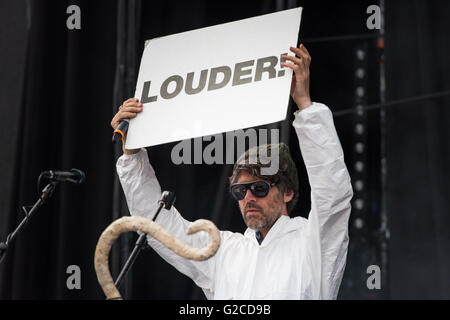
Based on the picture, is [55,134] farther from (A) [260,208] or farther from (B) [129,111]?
(A) [260,208]

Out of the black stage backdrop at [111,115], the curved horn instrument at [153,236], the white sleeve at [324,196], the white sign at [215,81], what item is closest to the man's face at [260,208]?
the white sleeve at [324,196]

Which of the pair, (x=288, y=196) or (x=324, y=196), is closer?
(x=324, y=196)

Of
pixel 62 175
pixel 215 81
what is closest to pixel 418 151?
pixel 215 81

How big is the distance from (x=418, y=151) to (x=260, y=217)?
0.92m

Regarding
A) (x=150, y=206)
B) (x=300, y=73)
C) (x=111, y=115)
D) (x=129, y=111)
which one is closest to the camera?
(x=300, y=73)

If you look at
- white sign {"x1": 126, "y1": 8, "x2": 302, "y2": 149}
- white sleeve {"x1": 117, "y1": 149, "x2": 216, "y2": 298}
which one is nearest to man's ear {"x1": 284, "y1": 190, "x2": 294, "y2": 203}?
white sleeve {"x1": 117, "y1": 149, "x2": 216, "y2": 298}

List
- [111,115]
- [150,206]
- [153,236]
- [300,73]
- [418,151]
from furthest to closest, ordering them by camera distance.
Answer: [111,115] → [418,151] → [150,206] → [300,73] → [153,236]

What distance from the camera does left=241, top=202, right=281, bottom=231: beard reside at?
6.76ft

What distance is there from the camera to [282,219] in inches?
83.8

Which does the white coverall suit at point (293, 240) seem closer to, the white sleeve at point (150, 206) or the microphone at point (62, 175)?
the white sleeve at point (150, 206)

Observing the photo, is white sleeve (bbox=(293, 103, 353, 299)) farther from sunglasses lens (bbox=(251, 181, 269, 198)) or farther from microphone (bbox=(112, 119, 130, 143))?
microphone (bbox=(112, 119, 130, 143))

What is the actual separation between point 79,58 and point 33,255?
860 mm

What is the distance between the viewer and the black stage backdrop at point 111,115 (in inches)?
109
